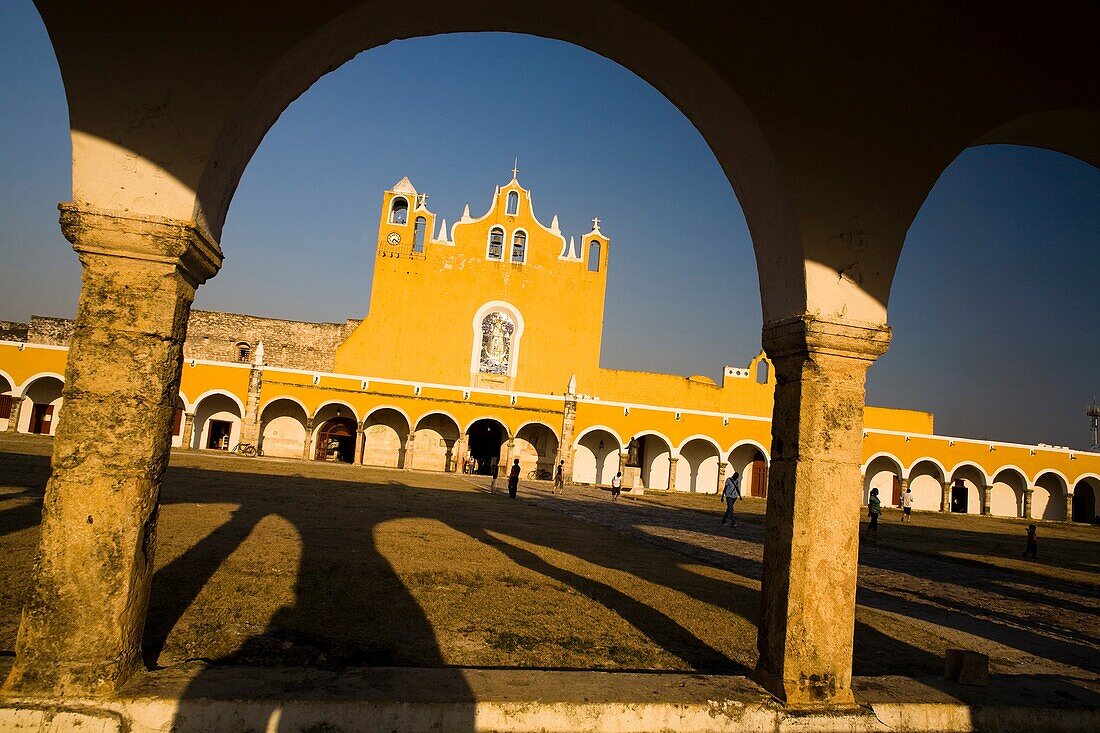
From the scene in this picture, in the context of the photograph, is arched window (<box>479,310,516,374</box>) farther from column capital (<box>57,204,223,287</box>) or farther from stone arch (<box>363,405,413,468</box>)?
column capital (<box>57,204,223,287</box>)

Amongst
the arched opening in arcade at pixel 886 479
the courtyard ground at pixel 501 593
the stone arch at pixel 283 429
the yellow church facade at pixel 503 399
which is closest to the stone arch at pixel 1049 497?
the yellow church facade at pixel 503 399

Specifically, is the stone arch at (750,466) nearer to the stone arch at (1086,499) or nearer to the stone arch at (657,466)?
the stone arch at (657,466)

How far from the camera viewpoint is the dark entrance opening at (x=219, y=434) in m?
25.7

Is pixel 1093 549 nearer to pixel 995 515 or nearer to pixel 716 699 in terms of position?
pixel 995 515

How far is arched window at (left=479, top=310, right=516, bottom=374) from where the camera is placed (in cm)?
2884

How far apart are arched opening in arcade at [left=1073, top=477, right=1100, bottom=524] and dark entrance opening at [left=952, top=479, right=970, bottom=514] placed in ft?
15.7

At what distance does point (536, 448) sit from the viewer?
2722 cm

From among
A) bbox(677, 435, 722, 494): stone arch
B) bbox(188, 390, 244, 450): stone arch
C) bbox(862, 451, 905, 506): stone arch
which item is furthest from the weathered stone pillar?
bbox(862, 451, 905, 506): stone arch

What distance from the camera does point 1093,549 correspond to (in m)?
16.2

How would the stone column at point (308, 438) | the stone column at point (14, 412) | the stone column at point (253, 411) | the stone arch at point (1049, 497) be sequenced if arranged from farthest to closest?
the stone arch at point (1049, 497) → the stone column at point (308, 438) → the stone column at point (253, 411) → the stone column at point (14, 412)

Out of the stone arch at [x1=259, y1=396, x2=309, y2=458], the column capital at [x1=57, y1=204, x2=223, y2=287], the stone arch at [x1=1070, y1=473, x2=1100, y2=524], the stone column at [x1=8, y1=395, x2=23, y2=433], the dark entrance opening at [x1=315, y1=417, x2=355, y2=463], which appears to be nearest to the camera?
the column capital at [x1=57, y1=204, x2=223, y2=287]

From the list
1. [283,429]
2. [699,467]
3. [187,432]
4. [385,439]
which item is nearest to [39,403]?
[187,432]

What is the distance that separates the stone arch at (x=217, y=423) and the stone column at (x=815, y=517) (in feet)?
82.3

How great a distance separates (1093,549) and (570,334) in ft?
60.7
